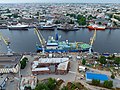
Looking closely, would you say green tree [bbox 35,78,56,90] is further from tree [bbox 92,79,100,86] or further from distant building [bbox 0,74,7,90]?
tree [bbox 92,79,100,86]

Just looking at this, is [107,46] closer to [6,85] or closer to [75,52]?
[75,52]

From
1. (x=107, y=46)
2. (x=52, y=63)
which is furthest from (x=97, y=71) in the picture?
(x=107, y=46)

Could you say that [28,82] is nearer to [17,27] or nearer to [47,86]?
[47,86]

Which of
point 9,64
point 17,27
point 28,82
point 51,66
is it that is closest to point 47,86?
point 28,82

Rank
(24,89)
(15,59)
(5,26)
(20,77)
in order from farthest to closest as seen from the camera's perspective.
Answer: (5,26) → (15,59) → (20,77) → (24,89)

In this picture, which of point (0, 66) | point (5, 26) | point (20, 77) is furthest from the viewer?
point (5, 26)

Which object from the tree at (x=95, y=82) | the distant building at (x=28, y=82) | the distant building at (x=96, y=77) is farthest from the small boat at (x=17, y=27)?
the tree at (x=95, y=82)

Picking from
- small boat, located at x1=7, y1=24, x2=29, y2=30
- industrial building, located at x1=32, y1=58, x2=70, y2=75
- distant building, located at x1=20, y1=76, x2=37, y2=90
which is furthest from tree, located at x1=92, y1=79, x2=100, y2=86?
small boat, located at x1=7, y1=24, x2=29, y2=30
